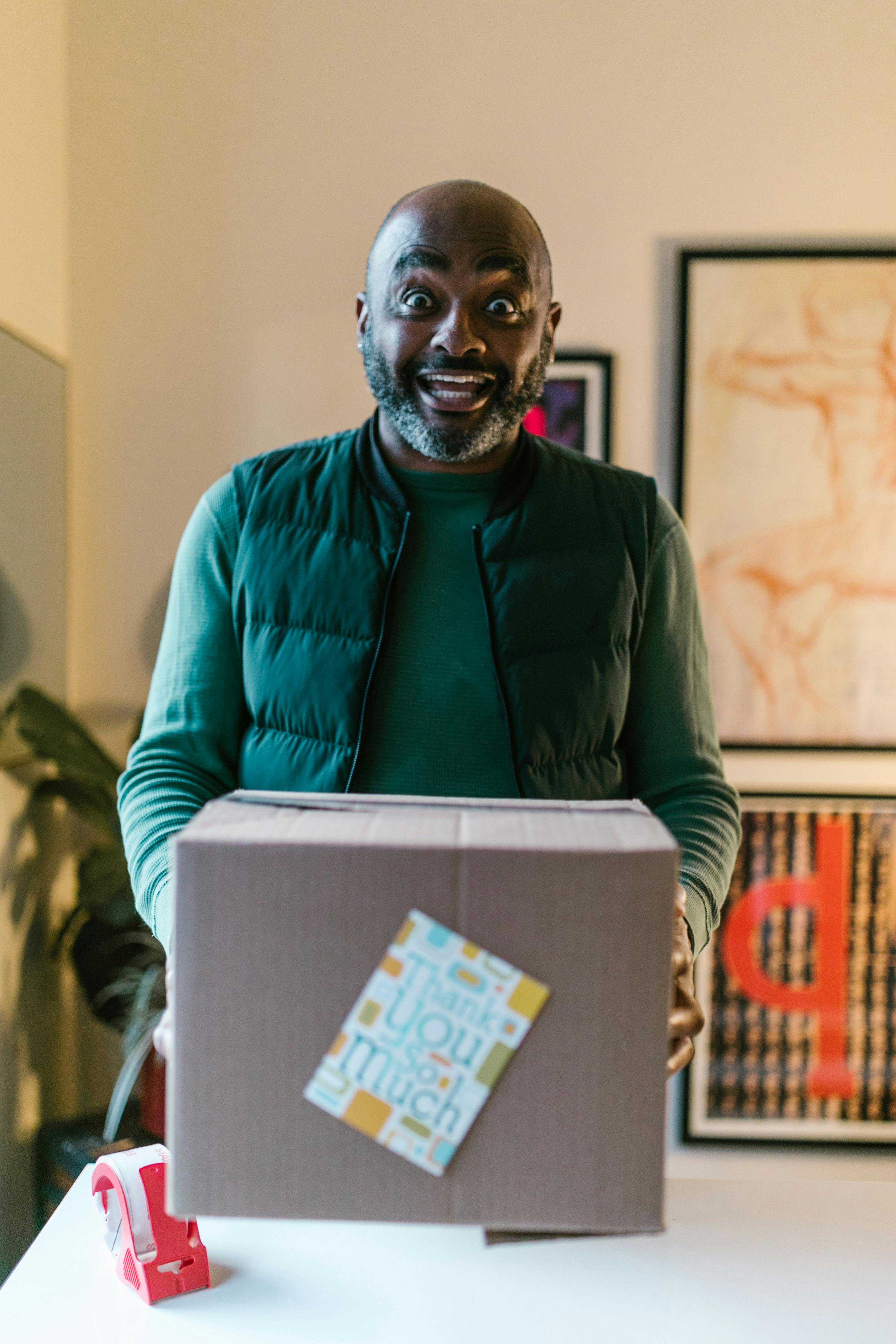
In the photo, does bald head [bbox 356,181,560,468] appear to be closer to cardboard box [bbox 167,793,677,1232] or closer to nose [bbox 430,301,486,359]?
nose [bbox 430,301,486,359]

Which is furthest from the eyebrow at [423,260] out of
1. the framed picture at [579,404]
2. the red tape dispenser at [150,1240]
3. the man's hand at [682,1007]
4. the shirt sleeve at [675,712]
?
the framed picture at [579,404]

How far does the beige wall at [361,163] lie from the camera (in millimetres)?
1948

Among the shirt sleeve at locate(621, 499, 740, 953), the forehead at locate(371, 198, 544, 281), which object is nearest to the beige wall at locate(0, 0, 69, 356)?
the forehead at locate(371, 198, 544, 281)

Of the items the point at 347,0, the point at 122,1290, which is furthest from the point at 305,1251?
the point at 347,0

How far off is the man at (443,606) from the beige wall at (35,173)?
1012 millimetres

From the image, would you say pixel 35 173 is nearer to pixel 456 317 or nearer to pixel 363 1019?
pixel 456 317

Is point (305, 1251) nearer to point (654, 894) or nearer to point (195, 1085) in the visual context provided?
point (195, 1085)

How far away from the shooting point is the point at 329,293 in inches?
79.2

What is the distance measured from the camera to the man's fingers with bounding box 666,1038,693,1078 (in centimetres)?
70

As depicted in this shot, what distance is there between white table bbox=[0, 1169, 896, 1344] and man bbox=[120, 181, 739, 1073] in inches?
12.7

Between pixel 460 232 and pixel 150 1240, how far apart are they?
3.18ft

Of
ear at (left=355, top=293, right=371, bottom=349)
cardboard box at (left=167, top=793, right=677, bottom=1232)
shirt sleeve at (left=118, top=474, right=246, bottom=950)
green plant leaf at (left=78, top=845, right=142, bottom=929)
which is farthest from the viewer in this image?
green plant leaf at (left=78, top=845, right=142, bottom=929)

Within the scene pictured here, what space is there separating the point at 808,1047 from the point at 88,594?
1713mm

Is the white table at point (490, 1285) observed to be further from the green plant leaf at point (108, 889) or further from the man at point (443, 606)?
the green plant leaf at point (108, 889)
